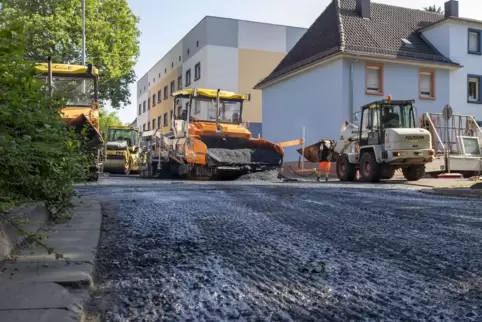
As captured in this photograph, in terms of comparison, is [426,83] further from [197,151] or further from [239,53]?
[239,53]

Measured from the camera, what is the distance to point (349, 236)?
4.82m

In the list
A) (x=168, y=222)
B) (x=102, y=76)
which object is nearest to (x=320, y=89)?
(x=102, y=76)

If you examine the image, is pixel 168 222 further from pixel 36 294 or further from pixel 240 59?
pixel 240 59

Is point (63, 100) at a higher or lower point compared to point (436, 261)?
higher

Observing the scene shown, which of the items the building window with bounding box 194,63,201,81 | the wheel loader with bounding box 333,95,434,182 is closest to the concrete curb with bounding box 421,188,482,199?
the wheel loader with bounding box 333,95,434,182

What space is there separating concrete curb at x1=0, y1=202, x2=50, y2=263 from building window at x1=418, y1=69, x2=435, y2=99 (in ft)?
78.0

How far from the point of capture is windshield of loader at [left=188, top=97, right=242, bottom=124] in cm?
1673

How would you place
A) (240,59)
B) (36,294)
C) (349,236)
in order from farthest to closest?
(240,59), (349,236), (36,294)

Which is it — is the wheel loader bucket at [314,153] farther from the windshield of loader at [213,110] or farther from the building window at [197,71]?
the building window at [197,71]

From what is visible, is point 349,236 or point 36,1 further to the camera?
point 36,1

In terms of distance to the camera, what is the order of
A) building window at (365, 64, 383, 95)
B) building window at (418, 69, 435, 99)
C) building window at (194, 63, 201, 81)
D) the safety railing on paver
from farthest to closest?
building window at (194, 63, 201, 81) < building window at (418, 69, 435, 99) < building window at (365, 64, 383, 95) < the safety railing on paver

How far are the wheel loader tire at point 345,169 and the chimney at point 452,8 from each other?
49.9ft

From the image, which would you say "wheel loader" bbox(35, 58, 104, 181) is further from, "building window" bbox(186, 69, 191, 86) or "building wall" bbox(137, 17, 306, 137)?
"building window" bbox(186, 69, 191, 86)

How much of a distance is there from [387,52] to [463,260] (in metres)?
22.2
